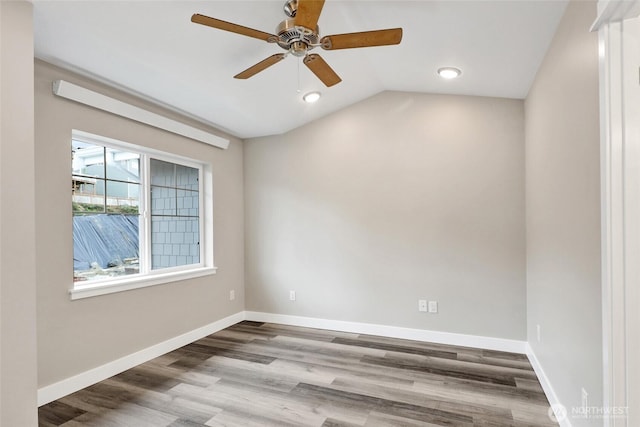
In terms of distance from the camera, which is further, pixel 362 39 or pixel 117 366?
pixel 117 366

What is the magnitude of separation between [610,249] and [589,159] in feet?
1.49

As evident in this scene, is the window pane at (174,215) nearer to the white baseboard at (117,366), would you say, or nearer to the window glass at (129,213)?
the window glass at (129,213)

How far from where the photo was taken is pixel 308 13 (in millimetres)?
1801

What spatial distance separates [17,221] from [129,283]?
1.23 m

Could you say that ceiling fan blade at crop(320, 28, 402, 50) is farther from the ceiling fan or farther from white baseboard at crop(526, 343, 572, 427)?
white baseboard at crop(526, 343, 572, 427)

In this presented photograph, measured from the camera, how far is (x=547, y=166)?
96.9 inches

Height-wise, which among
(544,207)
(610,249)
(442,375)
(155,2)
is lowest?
(442,375)

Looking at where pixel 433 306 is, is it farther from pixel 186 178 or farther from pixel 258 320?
pixel 186 178

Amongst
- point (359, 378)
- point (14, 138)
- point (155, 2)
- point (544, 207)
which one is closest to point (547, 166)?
point (544, 207)

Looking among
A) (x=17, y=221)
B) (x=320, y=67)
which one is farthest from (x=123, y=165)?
(x=320, y=67)

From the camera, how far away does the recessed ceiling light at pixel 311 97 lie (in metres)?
3.55

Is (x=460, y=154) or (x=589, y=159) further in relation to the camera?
(x=460, y=154)

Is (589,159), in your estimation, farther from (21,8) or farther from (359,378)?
(21,8)

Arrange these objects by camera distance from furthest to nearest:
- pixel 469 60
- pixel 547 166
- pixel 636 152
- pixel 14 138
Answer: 1. pixel 469 60
2. pixel 547 166
3. pixel 14 138
4. pixel 636 152
